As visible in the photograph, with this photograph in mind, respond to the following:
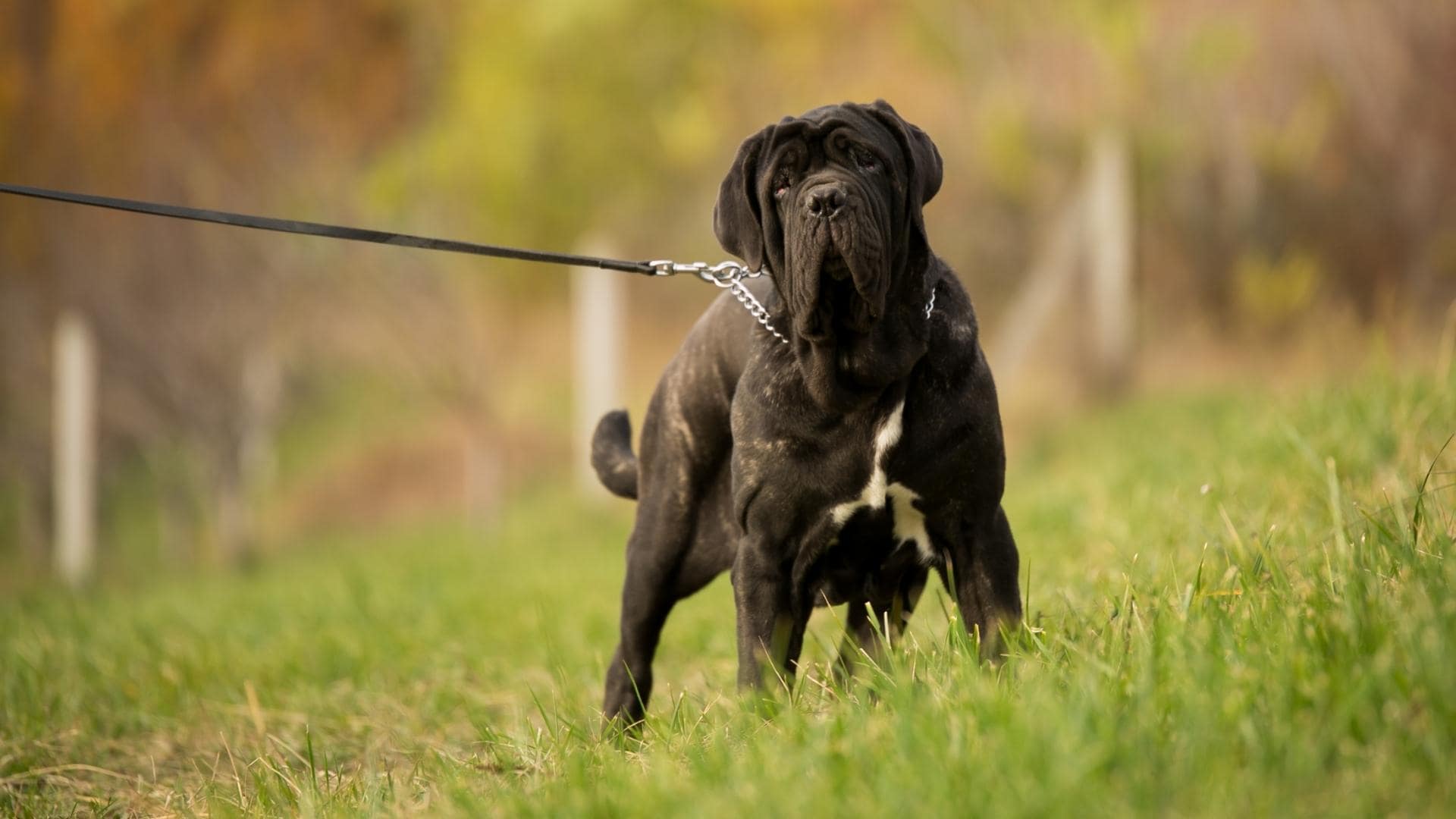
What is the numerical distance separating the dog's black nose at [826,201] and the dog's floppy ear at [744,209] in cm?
27

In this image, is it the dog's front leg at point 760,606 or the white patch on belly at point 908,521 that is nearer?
the white patch on belly at point 908,521

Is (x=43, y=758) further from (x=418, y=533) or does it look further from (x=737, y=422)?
(x=418, y=533)

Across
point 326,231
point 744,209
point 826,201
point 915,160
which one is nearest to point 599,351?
point 326,231

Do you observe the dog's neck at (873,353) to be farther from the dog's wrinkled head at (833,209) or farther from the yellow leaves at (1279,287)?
the yellow leaves at (1279,287)

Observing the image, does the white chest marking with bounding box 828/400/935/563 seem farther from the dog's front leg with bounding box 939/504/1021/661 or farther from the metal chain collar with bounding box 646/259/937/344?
the metal chain collar with bounding box 646/259/937/344

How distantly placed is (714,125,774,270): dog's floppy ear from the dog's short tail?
42.5 inches

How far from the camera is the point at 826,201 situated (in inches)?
115

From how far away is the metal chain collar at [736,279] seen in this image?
127 inches

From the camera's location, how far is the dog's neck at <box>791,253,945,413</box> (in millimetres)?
3059

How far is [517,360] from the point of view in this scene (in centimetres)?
1469

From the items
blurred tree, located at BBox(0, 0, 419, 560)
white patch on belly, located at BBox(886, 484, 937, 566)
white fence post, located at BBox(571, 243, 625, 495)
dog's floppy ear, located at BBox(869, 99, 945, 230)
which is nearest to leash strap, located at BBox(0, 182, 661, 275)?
dog's floppy ear, located at BBox(869, 99, 945, 230)

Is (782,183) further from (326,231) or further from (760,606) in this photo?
(326,231)

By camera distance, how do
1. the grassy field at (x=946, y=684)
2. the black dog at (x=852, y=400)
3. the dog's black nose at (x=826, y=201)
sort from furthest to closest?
1. the black dog at (x=852, y=400)
2. the dog's black nose at (x=826, y=201)
3. the grassy field at (x=946, y=684)

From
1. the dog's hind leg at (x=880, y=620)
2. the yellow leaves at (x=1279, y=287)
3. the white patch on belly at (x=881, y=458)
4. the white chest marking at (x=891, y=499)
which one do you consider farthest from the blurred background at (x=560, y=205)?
the white patch on belly at (x=881, y=458)
